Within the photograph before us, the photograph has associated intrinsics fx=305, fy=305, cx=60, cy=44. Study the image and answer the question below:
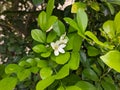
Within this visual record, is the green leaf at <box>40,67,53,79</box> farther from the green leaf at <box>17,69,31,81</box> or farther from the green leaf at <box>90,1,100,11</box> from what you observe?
the green leaf at <box>90,1,100,11</box>

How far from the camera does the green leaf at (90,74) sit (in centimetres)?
69

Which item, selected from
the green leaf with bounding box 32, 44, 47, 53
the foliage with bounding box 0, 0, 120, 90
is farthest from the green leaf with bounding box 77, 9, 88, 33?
the green leaf with bounding box 32, 44, 47, 53

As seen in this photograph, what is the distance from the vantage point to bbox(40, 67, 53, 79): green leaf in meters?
0.61

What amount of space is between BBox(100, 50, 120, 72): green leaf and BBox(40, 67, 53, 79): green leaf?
0.45 feet

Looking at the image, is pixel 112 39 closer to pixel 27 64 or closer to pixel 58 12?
pixel 27 64

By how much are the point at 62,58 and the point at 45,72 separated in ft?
0.15

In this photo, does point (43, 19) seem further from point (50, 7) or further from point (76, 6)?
point (76, 6)

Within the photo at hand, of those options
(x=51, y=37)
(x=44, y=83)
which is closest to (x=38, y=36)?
(x=51, y=37)

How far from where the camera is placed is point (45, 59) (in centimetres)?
67

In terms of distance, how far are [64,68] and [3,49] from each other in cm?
71

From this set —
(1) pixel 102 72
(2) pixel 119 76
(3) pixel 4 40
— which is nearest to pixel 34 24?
(3) pixel 4 40

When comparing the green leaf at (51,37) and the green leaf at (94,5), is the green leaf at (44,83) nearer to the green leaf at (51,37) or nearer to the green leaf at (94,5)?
the green leaf at (51,37)

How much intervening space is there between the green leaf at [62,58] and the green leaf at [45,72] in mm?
24

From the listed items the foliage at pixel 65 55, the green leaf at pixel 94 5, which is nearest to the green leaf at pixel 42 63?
the foliage at pixel 65 55
